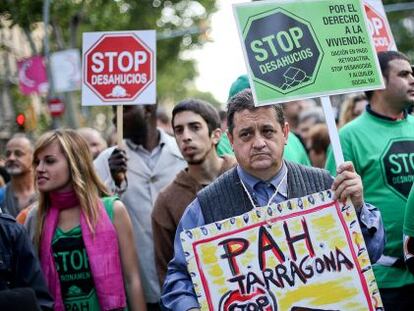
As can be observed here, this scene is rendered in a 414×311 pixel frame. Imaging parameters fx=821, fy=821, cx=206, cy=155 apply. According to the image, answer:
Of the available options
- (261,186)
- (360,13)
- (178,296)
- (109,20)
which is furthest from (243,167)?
(109,20)

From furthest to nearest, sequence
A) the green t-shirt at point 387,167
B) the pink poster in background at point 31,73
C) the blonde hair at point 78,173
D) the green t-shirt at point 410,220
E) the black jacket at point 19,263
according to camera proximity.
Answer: the pink poster in background at point 31,73 < the green t-shirt at point 387,167 < the blonde hair at point 78,173 < the green t-shirt at point 410,220 < the black jacket at point 19,263

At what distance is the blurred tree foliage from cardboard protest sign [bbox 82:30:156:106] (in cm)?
912

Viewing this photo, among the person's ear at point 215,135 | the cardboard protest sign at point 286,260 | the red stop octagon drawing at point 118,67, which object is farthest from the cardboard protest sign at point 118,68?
the cardboard protest sign at point 286,260

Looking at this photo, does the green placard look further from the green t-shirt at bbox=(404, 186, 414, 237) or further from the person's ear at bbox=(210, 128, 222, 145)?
the person's ear at bbox=(210, 128, 222, 145)

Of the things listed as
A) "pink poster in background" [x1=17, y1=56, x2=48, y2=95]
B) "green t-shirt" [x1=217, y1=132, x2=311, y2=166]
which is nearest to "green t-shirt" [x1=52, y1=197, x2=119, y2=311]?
"green t-shirt" [x1=217, y1=132, x2=311, y2=166]

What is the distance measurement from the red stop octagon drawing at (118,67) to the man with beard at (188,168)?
1.41 ft

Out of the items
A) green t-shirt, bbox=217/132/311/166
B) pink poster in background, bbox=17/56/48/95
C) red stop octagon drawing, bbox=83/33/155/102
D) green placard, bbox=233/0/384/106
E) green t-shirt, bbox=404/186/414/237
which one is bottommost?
green t-shirt, bbox=404/186/414/237

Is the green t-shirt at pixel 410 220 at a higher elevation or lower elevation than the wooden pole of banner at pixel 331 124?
lower

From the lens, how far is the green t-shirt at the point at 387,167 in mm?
4875

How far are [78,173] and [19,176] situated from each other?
2355 millimetres

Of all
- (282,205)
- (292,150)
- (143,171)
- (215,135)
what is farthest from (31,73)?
(282,205)

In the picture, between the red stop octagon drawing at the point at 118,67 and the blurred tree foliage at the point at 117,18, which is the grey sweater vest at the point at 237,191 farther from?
the blurred tree foliage at the point at 117,18

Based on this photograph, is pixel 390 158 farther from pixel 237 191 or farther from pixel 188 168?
pixel 237 191

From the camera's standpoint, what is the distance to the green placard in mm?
3656
